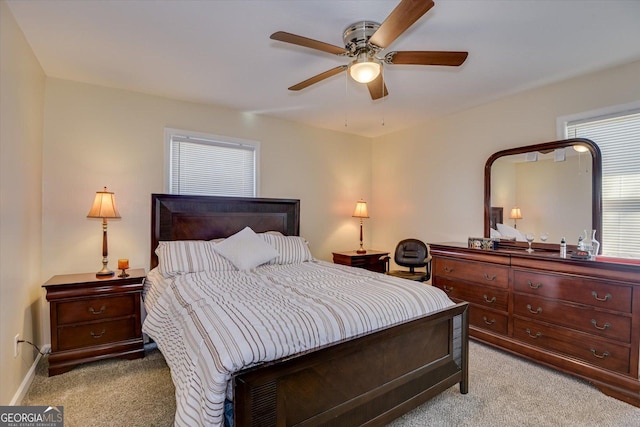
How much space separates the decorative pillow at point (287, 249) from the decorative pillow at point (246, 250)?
11 centimetres

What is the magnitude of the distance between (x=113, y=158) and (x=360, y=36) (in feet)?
8.92

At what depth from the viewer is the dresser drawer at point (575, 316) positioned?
223 cm

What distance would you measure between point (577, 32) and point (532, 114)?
1.12 metres

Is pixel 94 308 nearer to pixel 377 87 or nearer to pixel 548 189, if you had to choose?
pixel 377 87

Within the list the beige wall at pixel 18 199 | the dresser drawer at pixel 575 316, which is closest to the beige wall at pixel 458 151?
the dresser drawer at pixel 575 316

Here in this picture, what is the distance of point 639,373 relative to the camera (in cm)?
215

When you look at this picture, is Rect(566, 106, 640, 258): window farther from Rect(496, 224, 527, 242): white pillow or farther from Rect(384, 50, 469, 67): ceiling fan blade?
Rect(384, 50, 469, 67): ceiling fan blade

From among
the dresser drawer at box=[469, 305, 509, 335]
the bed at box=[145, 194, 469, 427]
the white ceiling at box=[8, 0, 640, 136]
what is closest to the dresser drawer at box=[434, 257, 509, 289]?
the dresser drawer at box=[469, 305, 509, 335]

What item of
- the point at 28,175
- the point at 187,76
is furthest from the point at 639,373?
the point at 28,175

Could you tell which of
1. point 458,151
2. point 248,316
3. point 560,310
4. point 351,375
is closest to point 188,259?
point 248,316

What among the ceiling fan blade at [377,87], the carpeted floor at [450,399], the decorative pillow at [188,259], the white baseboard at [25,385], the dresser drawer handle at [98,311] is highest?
the ceiling fan blade at [377,87]

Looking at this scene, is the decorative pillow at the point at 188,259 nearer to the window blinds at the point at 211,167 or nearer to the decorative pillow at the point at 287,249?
the decorative pillow at the point at 287,249

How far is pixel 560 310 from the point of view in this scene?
2.53 meters

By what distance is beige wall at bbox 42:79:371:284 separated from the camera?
290 cm
